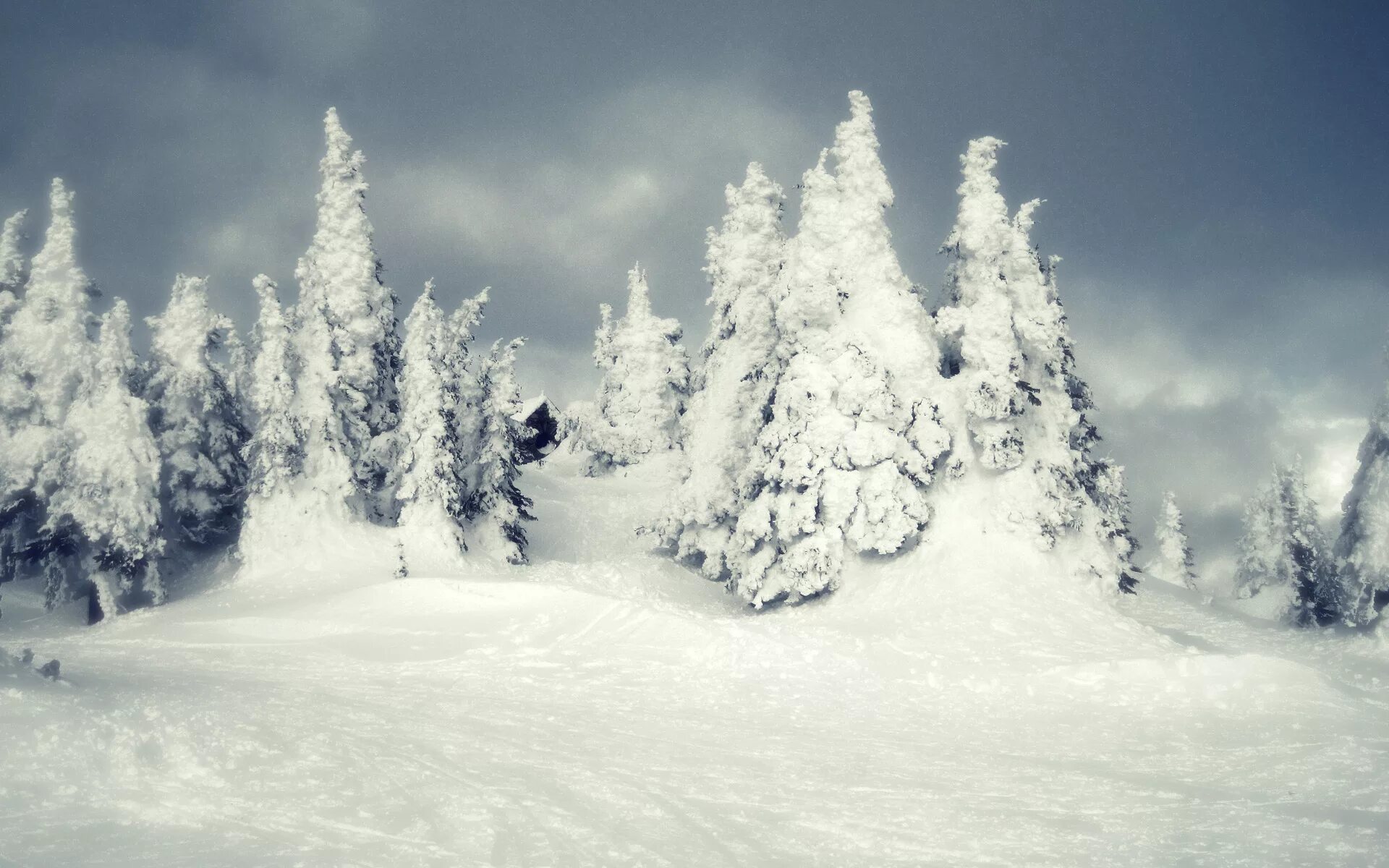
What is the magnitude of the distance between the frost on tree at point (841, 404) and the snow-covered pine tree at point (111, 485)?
18.8 metres

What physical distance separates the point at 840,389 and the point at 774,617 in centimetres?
696

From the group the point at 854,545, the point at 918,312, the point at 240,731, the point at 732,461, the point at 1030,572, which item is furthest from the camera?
the point at 732,461

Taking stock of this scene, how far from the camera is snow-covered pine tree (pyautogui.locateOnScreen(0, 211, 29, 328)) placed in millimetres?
30859

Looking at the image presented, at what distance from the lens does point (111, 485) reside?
27.4 m

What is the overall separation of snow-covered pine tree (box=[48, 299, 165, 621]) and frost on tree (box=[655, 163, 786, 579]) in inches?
675

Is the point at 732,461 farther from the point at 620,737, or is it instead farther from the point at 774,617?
the point at 620,737

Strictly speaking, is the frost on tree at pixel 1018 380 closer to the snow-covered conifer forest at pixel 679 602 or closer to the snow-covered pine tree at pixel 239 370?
the snow-covered conifer forest at pixel 679 602

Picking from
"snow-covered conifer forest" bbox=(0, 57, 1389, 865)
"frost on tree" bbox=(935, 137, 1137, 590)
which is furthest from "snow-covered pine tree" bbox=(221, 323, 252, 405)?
"frost on tree" bbox=(935, 137, 1137, 590)

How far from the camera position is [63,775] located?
27.3ft

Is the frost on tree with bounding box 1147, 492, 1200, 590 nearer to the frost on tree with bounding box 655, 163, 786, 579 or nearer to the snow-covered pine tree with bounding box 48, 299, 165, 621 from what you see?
the frost on tree with bounding box 655, 163, 786, 579

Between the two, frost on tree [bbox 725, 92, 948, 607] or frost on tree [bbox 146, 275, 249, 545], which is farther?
frost on tree [bbox 146, 275, 249, 545]

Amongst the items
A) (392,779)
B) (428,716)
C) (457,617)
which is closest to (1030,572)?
(457,617)

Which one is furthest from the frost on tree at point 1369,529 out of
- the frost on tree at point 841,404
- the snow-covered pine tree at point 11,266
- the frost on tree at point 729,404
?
the snow-covered pine tree at point 11,266

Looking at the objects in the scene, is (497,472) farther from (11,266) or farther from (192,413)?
(11,266)
